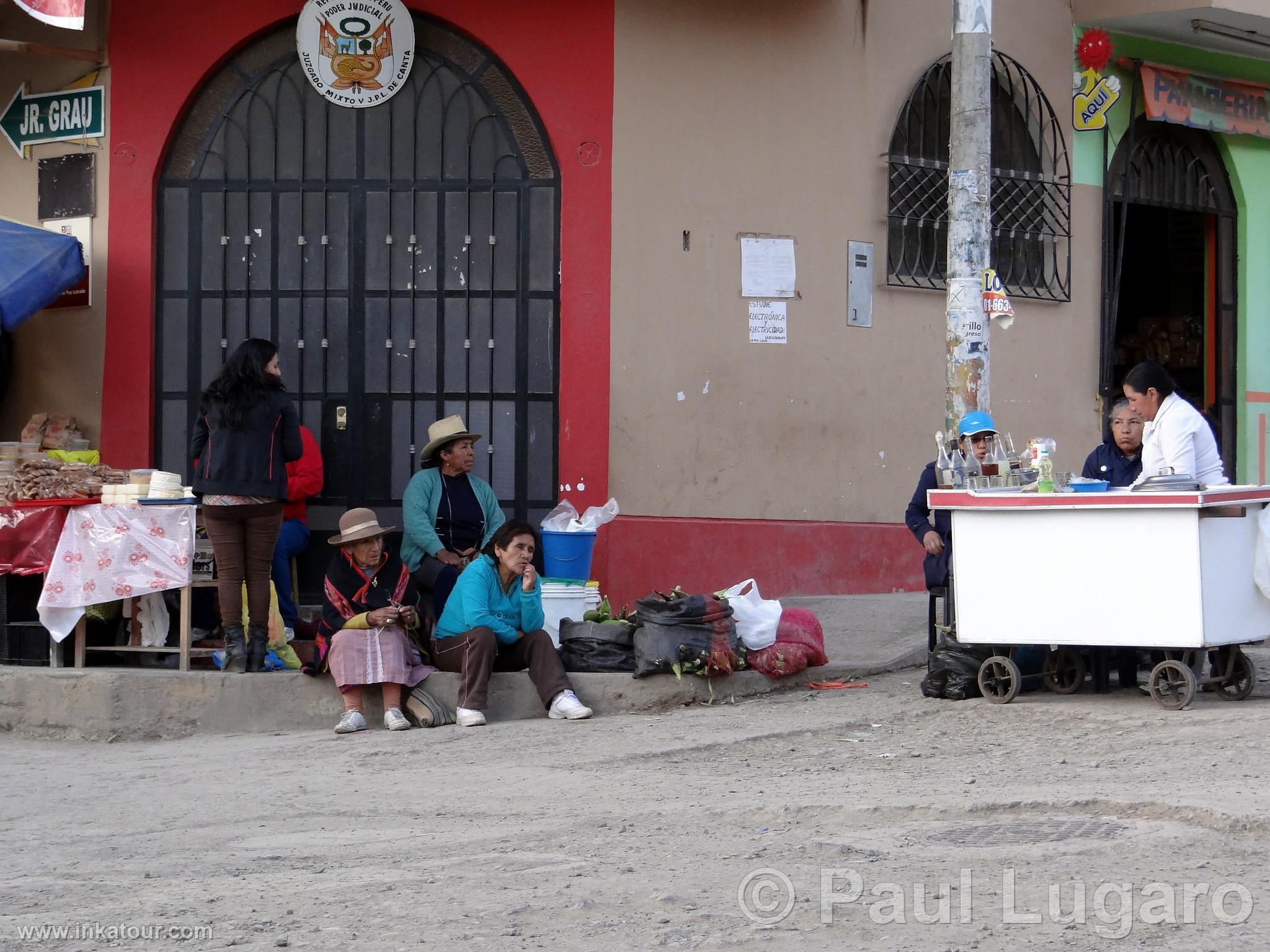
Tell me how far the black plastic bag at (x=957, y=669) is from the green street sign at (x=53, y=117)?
666 centimetres

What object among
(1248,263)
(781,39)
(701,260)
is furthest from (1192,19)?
(701,260)

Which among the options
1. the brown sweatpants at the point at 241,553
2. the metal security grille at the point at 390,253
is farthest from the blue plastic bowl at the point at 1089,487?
the brown sweatpants at the point at 241,553

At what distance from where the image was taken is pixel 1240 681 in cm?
721

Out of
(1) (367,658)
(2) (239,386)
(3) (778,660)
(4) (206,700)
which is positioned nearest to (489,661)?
(1) (367,658)

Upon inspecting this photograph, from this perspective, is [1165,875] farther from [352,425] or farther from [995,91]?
[995,91]

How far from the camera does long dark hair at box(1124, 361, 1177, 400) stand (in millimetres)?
7094

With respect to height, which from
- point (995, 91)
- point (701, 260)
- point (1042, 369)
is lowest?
point (1042, 369)

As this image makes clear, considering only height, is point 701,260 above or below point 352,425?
above

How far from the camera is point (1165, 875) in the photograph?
166 inches

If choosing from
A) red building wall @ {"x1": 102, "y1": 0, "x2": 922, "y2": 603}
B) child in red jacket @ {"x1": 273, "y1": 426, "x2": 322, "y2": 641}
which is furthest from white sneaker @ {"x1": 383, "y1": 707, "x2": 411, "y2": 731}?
red building wall @ {"x1": 102, "y1": 0, "x2": 922, "y2": 603}

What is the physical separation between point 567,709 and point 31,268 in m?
4.63

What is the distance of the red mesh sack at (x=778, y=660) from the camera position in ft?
26.2

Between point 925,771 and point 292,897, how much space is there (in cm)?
272

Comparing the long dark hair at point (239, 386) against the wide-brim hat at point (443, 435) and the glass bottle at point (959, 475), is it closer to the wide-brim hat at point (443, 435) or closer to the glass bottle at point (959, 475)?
the wide-brim hat at point (443, 435)
